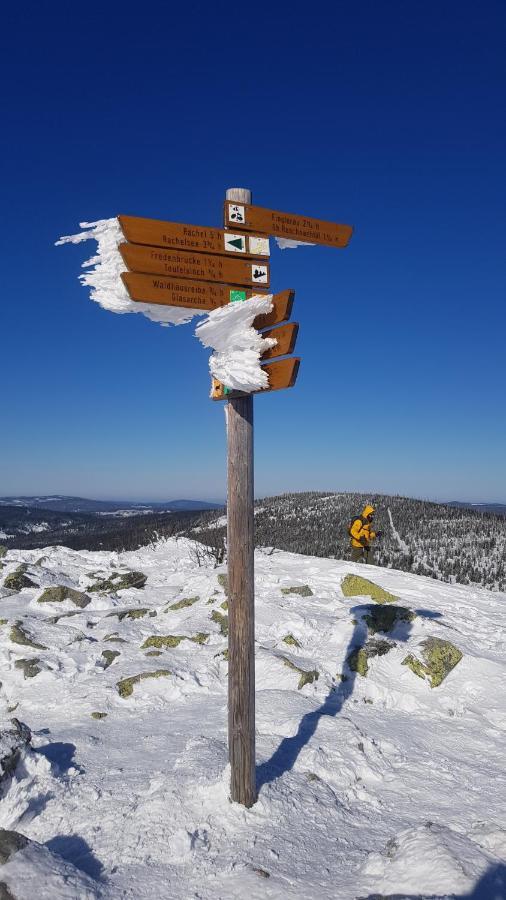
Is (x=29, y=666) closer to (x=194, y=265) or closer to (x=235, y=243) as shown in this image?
(x=194, y=265)

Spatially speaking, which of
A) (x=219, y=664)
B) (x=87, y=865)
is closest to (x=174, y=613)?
(x=219, y=664)

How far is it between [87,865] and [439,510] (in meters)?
60.9

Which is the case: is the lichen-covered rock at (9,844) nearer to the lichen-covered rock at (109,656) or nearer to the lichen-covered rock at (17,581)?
the lichen-covered rock at (109,656)

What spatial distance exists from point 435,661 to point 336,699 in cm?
197

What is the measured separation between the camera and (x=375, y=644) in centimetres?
900

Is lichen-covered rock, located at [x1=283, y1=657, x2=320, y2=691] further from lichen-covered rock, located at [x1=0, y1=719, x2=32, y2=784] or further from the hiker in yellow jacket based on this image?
the hiker in yellow jacket

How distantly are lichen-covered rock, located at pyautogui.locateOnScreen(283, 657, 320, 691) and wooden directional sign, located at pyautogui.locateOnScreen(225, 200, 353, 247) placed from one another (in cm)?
631

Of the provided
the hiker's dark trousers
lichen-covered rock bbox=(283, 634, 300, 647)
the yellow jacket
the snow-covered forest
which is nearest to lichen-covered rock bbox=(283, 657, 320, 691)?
lichen-covered rock bbox=(283, 634, 300, 647)

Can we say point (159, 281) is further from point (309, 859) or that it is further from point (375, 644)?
point (375, 644)

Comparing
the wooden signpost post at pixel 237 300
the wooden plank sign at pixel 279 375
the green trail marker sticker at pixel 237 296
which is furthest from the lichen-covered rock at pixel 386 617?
the green trail marker sticker at pixel 237 296

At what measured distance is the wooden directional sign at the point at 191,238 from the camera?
4125 millimetres

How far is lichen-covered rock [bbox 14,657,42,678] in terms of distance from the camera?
8320mm

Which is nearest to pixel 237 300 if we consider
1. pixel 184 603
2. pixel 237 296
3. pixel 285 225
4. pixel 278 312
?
pixel 237 296

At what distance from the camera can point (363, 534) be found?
15719 mm
